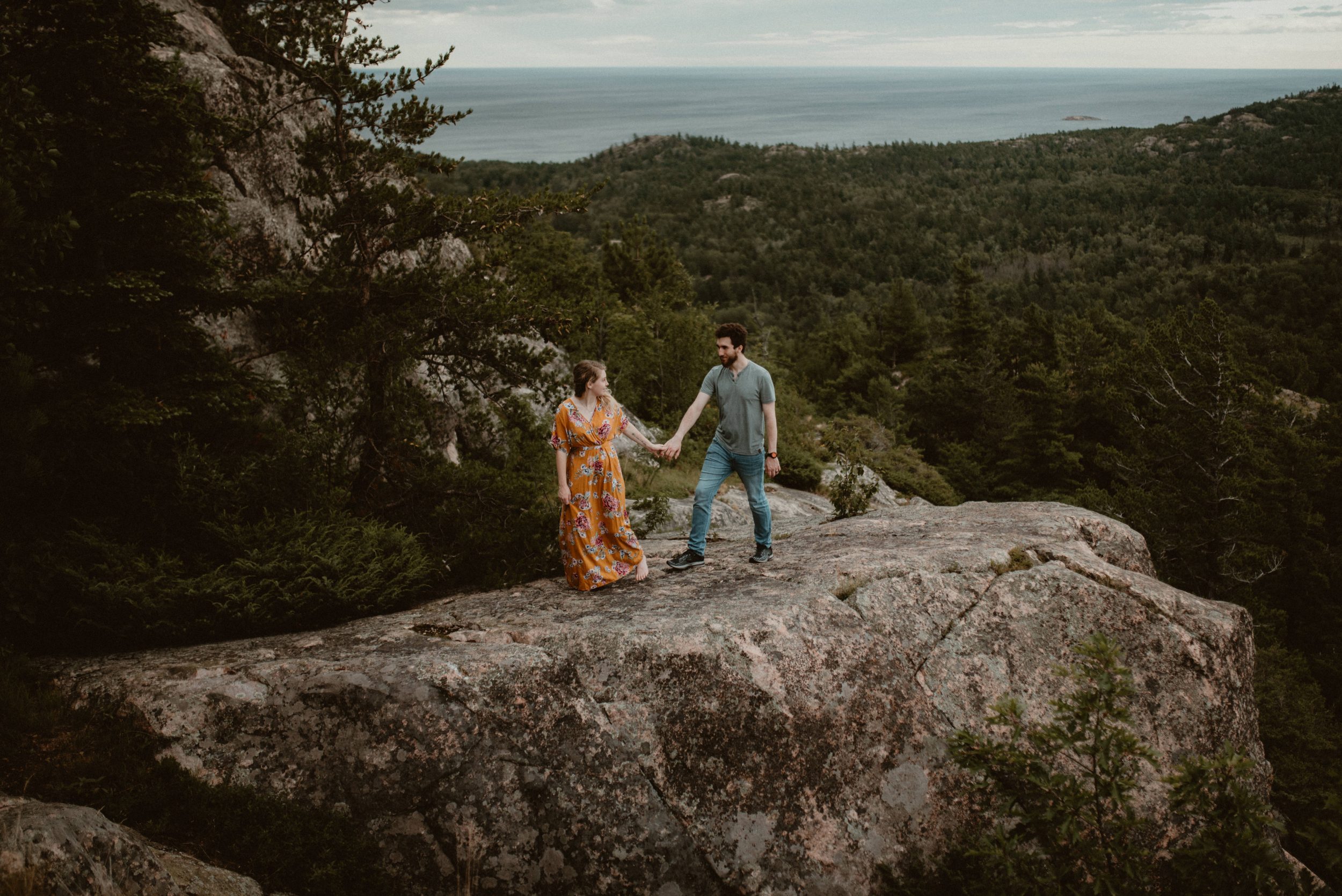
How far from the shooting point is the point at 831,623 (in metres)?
6.17

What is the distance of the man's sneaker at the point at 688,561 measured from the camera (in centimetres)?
759

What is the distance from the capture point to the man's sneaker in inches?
299

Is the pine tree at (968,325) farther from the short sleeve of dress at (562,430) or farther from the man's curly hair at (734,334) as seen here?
the short sleeve of dress at (562,430)

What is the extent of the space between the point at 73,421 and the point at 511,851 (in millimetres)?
4860

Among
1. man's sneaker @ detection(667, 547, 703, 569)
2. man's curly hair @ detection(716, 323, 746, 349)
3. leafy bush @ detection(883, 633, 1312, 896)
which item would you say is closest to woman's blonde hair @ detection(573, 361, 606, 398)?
man's curly hair @ detection(716, 323, 746, 349)

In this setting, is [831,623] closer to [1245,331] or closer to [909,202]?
[1245,331]

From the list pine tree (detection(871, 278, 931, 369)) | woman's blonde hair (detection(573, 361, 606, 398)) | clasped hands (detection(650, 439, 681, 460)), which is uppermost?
woman's blonde hair (detection(573, 361, 606, 398))

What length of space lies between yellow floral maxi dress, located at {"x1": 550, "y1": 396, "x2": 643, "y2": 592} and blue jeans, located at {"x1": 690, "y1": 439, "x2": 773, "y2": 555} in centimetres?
66

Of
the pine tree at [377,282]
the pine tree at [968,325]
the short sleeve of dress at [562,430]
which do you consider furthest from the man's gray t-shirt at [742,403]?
the pine tree at [968,325]

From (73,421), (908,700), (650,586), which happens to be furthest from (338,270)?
(908,700)

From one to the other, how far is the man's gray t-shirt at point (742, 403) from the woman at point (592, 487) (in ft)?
2.21

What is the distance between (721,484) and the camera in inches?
292

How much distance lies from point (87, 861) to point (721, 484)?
5154 mm

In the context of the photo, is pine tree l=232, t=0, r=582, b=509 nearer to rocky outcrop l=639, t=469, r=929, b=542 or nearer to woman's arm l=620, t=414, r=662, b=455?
woman's arm l=620, t=414, r=662, b=455
